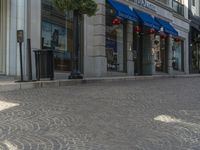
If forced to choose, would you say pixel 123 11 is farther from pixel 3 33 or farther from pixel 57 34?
pixel 3 33

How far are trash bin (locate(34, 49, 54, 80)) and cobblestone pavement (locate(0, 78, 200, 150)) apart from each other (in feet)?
10.8

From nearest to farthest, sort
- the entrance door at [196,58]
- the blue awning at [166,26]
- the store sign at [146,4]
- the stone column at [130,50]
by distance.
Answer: the stone column at [130,50]
the store sign at [146,4]
the blue awning at [166,26]
the entrance door at [196,58]

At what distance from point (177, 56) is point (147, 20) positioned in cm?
1011

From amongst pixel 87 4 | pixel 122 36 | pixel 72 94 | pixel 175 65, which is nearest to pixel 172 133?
pixel 72 94

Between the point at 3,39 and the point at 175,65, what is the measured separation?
2010 centimetres

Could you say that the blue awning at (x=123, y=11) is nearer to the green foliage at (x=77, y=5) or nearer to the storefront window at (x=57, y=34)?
the storefront window at (x=57, y=34)

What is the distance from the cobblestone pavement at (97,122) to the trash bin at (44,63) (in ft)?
10.8

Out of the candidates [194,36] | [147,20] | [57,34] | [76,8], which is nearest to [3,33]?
[57,34]

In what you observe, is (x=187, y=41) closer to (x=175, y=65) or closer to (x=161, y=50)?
(x=175, y=65)

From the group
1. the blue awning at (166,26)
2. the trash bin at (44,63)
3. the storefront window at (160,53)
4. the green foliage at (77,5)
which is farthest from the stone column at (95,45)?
the storefront window at (160,53)

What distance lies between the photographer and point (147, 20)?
27.3 m

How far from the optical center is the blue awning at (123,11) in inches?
914

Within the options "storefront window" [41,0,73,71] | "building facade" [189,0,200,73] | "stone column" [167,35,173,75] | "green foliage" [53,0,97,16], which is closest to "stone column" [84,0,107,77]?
"storefront window" [41,0,73,71]

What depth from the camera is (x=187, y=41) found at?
3869 centimetres
